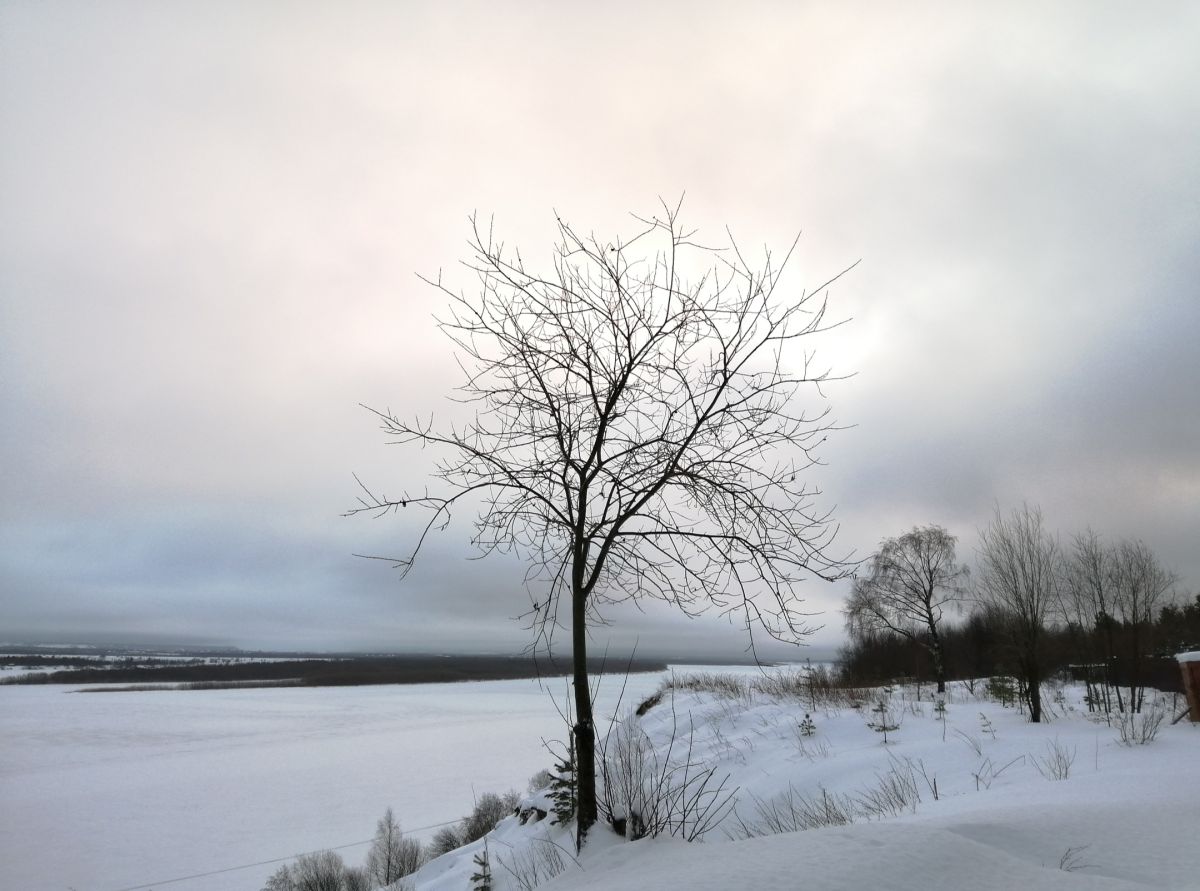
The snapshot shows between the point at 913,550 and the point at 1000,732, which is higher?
the point at 913,550

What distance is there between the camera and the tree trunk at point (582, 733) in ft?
16.6

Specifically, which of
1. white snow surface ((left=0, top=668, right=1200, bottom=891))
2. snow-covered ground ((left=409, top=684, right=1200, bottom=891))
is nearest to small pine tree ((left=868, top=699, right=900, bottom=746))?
snow-covered ground ((left=409, top=684, right=1200, bottom=891))

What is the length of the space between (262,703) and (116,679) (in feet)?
145

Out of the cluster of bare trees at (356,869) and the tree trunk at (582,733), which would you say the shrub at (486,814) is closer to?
the cluster of bare trees at (356,869)

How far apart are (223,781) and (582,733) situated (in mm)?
39866

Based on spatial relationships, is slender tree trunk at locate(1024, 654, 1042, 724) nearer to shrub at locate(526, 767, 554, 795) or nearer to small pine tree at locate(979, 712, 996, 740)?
small pine tree at locate(979, 712, 996, 740)

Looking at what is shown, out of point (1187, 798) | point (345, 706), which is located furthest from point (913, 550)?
point (345, 706)

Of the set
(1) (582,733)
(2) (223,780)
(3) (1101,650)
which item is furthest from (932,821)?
(2) (223,780)

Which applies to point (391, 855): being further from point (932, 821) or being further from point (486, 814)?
point (932, 821)

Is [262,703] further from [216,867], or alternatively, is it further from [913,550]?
[913,550]

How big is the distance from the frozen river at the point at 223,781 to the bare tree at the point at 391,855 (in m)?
2.28

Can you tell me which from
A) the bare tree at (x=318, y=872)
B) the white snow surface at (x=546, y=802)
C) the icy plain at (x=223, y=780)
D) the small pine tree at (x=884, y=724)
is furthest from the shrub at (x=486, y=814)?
the small pine tree at (x=884, y=724)

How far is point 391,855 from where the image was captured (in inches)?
883

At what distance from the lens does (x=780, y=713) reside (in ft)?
46.0
